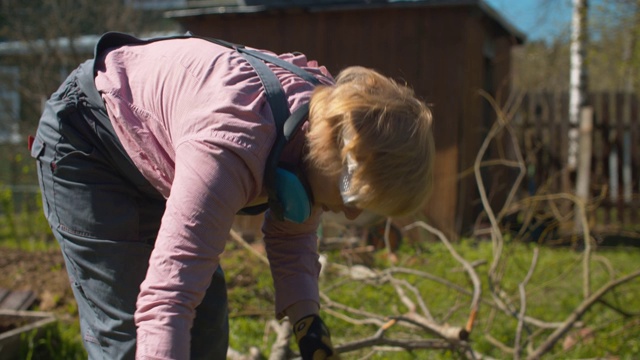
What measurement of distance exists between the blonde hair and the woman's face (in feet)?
0.09

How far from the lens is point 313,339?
7.72ft

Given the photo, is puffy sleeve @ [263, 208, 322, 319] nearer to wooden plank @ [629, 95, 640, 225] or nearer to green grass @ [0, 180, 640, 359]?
green grass @ [0, 180, 640, 359]

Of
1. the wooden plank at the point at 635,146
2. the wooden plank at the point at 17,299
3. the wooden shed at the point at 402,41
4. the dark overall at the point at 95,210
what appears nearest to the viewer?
the dark overall at the point at 95,210

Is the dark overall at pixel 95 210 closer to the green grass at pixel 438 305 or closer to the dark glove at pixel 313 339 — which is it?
the dark glove at pixel 313 339

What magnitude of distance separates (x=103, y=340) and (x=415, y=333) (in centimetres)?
235

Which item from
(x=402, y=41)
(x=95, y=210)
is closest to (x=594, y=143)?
(x=402, y=41)

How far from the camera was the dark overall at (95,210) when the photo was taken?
205 cm

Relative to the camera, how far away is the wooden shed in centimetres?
810

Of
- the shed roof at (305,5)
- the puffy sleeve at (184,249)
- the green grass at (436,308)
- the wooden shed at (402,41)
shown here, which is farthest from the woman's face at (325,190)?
the shed roof at (305,5)

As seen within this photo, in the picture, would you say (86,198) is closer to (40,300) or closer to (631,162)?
(40,300)

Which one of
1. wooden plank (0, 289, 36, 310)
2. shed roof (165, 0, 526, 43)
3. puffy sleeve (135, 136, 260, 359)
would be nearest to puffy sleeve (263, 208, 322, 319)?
puffy sleeve (135, 136, 260, 359)

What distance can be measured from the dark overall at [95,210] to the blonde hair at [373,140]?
2.00 feet

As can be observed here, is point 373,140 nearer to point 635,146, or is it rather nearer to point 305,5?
point 305,5

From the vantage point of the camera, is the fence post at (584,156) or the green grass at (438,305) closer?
the green grass at (438,305)
